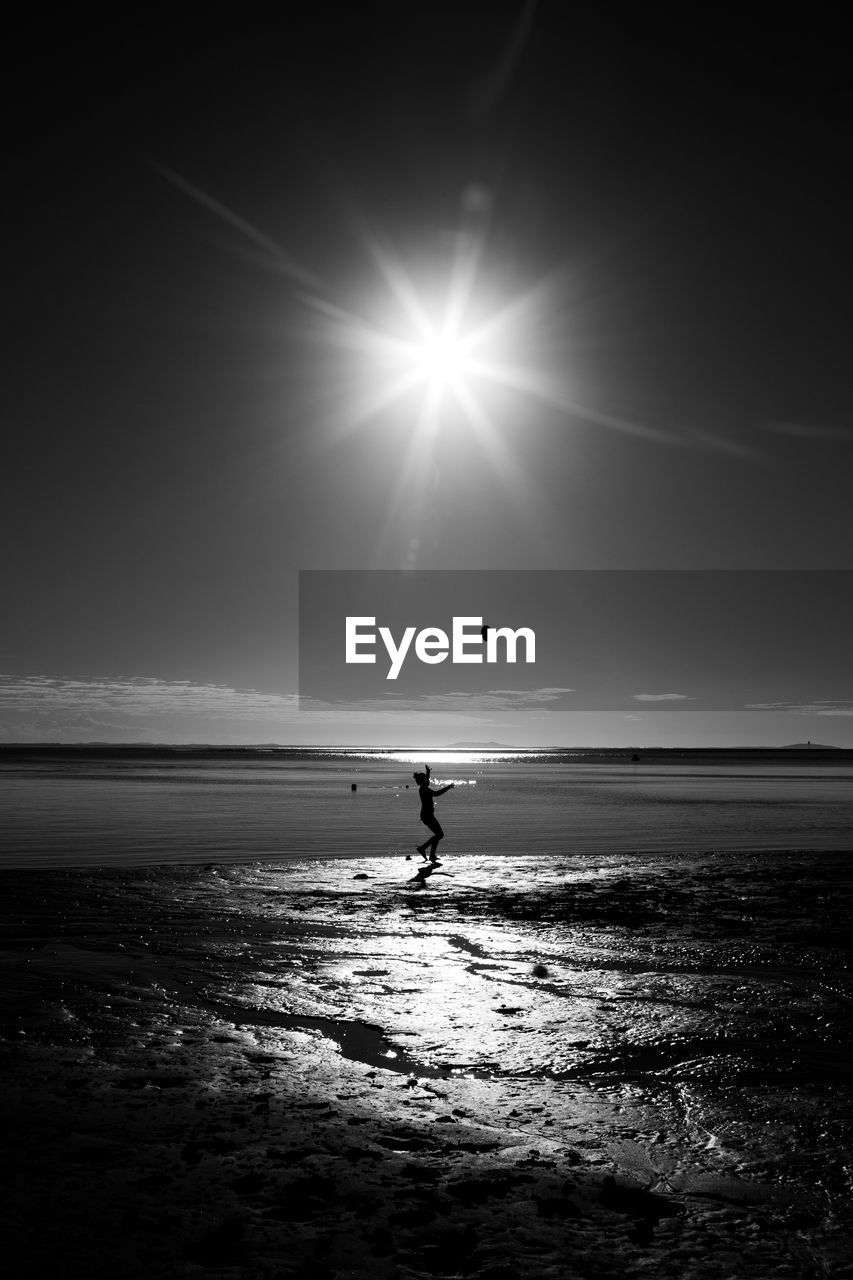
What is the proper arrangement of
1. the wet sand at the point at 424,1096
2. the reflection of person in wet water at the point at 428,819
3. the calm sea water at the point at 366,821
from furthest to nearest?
1. the calm sea water at the point at 366,821
2. the reflection of person in wet water at the point at 428,819
3. the wet sand at the point at 424,1096

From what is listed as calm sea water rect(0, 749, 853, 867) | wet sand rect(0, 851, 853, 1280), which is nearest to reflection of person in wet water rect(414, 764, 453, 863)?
calm sea water rect(0, 749, 853, 867)

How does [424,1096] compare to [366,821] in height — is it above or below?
above

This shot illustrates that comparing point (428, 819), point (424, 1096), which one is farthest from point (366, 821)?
point (424, 1096)

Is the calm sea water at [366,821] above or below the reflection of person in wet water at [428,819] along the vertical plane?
below

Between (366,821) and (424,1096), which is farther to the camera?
(366,821)

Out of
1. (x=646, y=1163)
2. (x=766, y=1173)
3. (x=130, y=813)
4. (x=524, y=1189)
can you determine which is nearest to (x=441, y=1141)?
(x=524, y=1189)

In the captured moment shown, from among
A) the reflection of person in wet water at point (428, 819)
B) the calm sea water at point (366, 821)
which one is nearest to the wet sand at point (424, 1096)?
the reflection of person in wet water at point (428, 819)

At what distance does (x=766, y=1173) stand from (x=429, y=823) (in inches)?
750

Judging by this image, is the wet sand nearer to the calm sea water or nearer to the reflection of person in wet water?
the reflection of person in wet water

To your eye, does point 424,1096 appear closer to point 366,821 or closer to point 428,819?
point 428,819

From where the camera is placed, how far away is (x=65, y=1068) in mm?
8242

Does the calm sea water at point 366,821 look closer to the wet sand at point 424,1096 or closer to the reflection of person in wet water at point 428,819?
the reflection of person in wet water at point 428,819

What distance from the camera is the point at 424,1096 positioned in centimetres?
772

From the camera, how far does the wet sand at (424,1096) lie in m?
5.41
